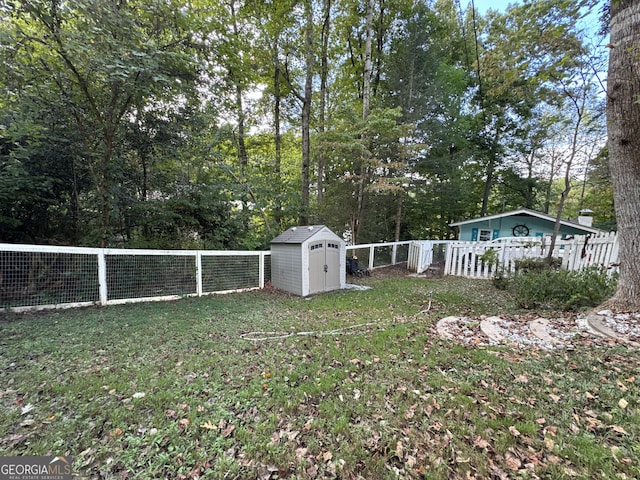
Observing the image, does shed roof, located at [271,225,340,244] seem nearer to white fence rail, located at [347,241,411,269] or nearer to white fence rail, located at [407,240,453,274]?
white fence rail, located at [347,241,411,269]

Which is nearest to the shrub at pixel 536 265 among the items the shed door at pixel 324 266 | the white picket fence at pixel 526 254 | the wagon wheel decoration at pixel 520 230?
the white picket fence at pixel 526 254

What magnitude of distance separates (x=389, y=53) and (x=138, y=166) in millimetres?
13918

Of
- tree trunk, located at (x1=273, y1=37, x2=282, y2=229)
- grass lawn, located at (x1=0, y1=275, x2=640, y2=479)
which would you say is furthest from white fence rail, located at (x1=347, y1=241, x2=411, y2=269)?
grass lawn, located at (x1=0, y1=275, x2=640, y2=479)

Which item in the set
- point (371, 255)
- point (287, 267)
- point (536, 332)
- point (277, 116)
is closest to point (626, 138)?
point (536, 332)

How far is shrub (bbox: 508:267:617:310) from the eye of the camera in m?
4.18

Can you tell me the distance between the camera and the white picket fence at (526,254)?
20.9 ft

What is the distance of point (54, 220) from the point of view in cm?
617

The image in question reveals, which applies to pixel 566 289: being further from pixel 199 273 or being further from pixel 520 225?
pixel 520 225

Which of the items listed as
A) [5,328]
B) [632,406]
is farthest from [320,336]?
[5,328]

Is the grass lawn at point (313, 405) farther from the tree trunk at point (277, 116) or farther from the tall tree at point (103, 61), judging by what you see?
the tree trunk at point (277, 116)

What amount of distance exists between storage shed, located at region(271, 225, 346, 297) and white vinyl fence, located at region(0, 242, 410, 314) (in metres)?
0.86

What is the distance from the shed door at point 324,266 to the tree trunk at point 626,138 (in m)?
5.16

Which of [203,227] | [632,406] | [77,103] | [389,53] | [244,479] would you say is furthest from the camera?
[389,53]

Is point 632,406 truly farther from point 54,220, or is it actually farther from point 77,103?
point 54,220
